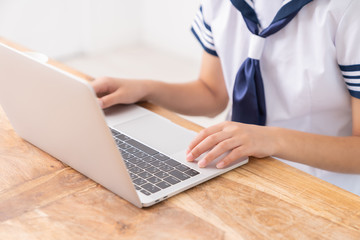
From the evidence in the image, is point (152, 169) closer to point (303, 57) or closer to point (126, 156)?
point (126, 156)

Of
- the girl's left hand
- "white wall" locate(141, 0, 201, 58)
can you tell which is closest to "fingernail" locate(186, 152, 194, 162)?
the girl's left hand

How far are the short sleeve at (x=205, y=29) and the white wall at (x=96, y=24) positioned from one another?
6.99ft

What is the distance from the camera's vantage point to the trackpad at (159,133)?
98 cm

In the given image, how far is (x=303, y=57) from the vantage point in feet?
3.76

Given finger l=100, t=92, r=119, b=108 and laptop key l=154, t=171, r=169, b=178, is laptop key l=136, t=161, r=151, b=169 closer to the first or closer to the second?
laptop key l=154, t=171, r=169, b=178

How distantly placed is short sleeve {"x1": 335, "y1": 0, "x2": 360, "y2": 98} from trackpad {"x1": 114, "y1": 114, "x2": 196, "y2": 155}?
1.10ft

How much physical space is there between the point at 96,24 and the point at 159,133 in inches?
113

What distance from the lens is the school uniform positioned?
1.06 metres

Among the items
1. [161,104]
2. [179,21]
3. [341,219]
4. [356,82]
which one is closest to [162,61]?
[179,21]

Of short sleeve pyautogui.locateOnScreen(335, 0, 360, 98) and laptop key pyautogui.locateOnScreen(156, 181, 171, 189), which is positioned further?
short sleeve pyautogui.locateOnScreen(335, 0, 360, 98)

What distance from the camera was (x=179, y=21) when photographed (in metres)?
3.67

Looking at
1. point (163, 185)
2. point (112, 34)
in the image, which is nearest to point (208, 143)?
point (163, 185)

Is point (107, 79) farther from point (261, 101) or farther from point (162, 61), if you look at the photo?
point (162, 61)

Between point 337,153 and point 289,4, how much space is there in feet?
1.04
